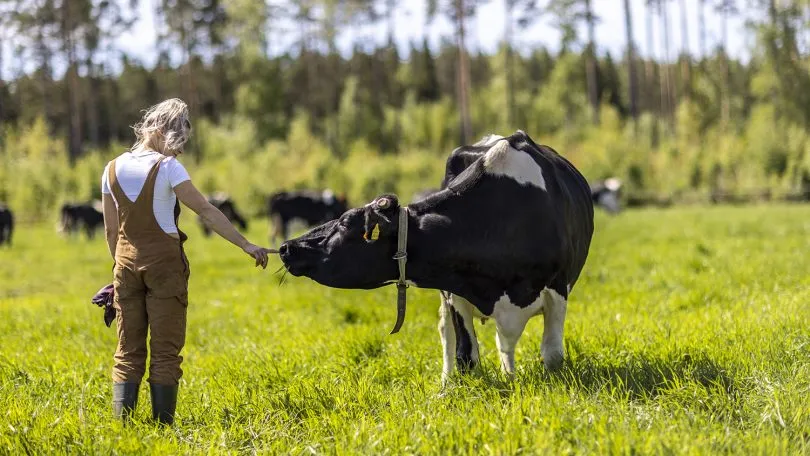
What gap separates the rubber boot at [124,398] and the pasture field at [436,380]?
9 cm

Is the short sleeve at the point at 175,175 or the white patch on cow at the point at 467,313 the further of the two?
the white patch on cow at the point at 467,313

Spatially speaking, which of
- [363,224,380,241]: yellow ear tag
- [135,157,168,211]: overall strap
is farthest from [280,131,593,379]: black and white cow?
[135,157,168,211]: overall strap

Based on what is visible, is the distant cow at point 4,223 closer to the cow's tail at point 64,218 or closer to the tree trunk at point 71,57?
the cow's tail at point 64,218

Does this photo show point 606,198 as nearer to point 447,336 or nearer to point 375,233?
point 447,336

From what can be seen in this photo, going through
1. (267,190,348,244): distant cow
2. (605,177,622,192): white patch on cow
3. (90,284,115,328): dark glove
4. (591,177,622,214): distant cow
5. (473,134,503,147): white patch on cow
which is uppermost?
(473,134,503,147): white patch on cow

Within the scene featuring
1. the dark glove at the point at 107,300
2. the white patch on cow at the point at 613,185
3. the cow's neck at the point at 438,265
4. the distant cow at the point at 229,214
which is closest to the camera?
the cow's neck at the point at 438,265

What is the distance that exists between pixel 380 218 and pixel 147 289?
50.3 inches

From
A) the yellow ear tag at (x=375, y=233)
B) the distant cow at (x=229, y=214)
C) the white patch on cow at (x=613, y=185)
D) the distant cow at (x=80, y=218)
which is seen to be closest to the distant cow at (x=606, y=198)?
the white patch on cow at (x=613, y=185)

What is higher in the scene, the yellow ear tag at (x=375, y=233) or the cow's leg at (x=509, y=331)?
the yellow ear tag at (x=375, y=233)

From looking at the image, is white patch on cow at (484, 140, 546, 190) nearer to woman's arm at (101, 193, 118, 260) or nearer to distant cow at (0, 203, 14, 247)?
woman's arm at (101, 193, 118, 260)

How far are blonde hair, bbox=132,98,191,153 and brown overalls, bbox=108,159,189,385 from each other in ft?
0.61

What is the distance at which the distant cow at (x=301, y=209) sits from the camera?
24.4m

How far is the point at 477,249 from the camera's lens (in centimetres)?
441

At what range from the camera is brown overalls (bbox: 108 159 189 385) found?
13.3 ft
